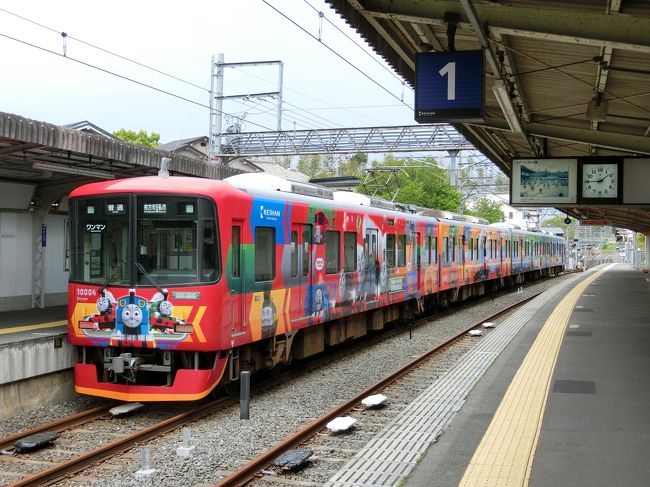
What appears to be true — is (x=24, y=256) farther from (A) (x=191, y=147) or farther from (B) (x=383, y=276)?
(A) (x=191, y=147)

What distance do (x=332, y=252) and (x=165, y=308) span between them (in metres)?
3.80

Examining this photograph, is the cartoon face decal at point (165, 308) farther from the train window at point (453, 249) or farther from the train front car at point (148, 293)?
the train window at point (453, 249)

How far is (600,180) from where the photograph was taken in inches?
567

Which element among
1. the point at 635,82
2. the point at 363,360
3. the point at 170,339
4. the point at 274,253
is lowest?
the point at 363,360

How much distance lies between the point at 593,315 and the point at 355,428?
1180cm

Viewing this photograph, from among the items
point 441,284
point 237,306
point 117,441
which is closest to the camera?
point 117,441

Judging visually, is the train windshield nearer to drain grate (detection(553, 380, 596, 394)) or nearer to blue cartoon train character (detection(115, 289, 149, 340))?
blue cartoon train character (detection(115, 289, 149, 340))

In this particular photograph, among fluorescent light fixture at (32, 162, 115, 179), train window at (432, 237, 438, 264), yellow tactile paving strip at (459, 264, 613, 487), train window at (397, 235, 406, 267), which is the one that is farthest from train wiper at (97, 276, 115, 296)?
train window at (432, 237, 438, 264)

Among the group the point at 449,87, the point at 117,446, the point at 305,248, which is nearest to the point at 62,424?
the point at 117,446

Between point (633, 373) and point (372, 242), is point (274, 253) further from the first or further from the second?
point (633, 373)

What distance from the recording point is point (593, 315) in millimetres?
17375

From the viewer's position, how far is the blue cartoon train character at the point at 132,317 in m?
7.81

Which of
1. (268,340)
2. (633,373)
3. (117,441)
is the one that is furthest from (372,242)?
(117,441)

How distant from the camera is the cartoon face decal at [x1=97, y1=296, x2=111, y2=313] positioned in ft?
26.3
